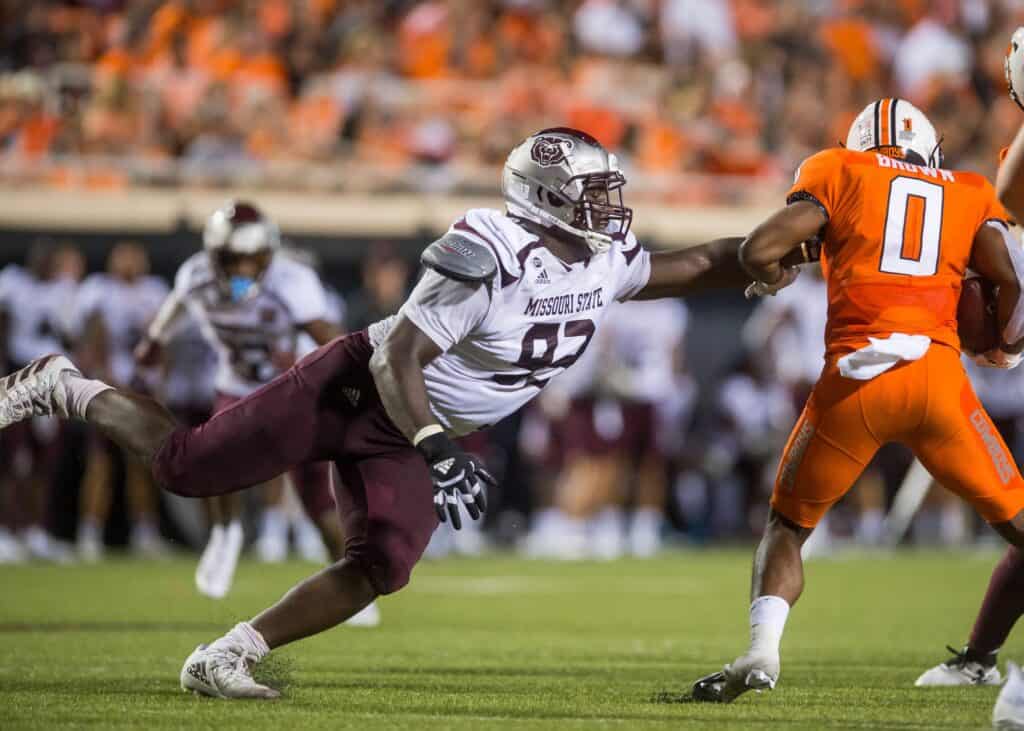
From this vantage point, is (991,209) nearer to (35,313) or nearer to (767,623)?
(767,623)

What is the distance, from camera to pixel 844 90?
1509cm

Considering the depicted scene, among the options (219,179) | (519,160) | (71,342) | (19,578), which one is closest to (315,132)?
(219,179)

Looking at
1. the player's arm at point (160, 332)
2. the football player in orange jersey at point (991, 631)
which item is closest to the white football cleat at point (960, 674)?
the football player in orange jersey at point (991, 631)

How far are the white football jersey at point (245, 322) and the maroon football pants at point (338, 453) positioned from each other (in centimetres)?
308

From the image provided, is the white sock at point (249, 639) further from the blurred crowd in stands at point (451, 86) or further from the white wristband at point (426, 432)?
the blurred crowd in stands at point (451, 86)

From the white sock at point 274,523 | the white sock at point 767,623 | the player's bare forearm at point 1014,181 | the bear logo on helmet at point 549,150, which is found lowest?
the white sock at point 274,523

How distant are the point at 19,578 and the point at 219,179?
3811mm

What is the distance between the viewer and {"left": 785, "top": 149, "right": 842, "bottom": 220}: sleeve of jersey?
4.94m

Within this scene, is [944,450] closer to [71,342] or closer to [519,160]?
[519,160]

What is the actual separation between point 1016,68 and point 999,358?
1028mm

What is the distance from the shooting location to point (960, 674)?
548 centimetres

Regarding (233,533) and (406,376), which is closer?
(406,376)

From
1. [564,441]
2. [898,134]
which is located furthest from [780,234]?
[564,441]

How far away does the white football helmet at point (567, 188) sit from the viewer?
493 cm
